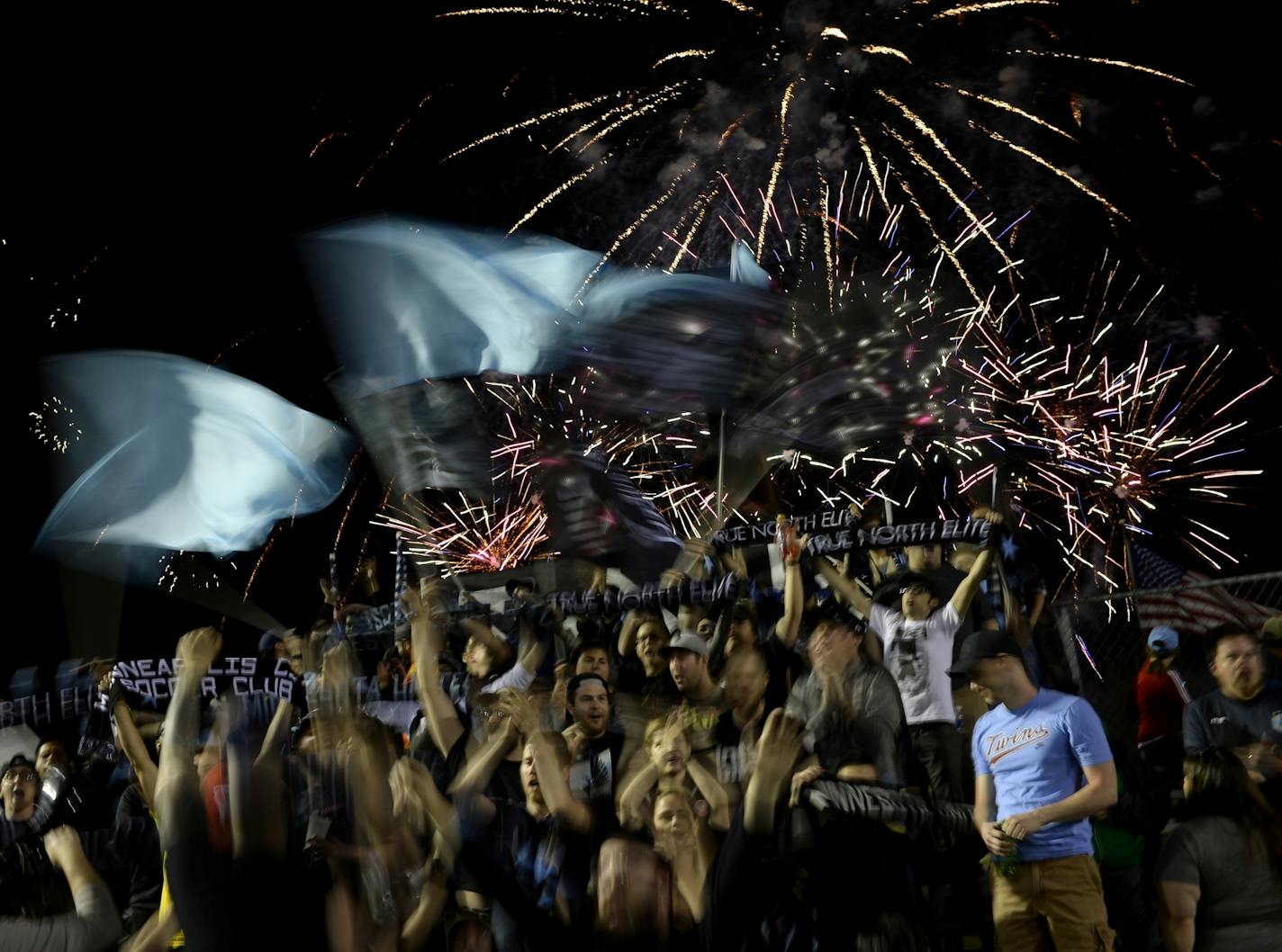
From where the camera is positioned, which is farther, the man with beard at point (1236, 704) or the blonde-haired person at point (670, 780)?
the man with beard at point (1236, 704)

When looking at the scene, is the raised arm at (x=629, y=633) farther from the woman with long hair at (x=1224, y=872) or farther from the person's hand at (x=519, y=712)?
the woman with long hair at (x=1224, y=872)

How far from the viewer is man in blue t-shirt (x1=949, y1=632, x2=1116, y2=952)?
5.69m

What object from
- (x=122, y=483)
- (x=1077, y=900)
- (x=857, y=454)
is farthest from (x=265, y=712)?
(x=857, y=454)

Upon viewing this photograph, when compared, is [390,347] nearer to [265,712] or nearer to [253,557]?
[265,712]

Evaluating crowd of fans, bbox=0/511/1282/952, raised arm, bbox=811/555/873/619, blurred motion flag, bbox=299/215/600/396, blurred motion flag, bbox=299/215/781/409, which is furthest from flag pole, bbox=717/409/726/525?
crowd of fans, bbox=0/511/1282/952

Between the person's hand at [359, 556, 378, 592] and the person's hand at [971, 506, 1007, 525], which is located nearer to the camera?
the person's hand at [971, 506, 1007, 525]

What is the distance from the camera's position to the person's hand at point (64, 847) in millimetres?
5742

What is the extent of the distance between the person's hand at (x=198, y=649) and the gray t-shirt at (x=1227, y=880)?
4.00 metres

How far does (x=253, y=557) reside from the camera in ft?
65.6

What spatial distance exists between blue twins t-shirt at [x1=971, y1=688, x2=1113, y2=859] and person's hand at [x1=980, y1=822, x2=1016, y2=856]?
68mm

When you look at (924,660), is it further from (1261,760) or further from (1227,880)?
(1227,880)

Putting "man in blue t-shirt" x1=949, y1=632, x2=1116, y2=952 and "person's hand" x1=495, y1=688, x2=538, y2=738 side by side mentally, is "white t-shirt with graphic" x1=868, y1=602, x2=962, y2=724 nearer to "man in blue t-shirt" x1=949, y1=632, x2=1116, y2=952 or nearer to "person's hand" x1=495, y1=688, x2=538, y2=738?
"man in blue t-shirt" x1=949, y1=632, x2=1116, y2=952

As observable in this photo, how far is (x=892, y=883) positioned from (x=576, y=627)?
417cm

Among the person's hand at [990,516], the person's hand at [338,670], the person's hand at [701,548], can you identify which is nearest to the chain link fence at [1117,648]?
the person's hand at [990,516]
